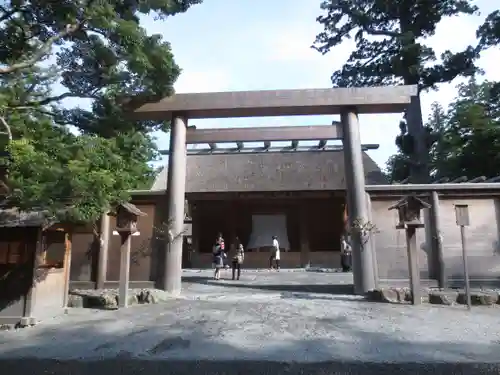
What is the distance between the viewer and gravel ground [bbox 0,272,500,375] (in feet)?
13.7

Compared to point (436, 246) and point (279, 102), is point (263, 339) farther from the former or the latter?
point (279, 102)

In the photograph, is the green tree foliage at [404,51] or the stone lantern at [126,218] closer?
the stone lantern at [126,218]

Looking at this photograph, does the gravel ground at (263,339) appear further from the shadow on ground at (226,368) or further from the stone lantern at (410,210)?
the stone lantern at (410,210)

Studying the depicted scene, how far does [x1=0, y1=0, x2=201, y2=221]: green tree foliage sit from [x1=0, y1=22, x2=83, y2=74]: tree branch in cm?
2

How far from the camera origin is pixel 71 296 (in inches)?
326

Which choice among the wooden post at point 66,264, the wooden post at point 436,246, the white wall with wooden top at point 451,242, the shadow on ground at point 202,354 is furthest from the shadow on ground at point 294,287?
the wooden post at point 66,264

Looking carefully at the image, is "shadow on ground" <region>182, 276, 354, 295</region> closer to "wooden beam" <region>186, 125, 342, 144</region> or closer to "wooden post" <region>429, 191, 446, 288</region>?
"wooden post" <region>429, 191, 446, 288</region>

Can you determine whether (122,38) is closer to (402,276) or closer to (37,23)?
(37,23)

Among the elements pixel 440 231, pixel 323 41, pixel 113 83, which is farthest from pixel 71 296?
pixel 323 41

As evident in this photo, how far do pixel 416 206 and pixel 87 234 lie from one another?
27.4 feet

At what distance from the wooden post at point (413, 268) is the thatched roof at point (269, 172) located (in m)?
9.52

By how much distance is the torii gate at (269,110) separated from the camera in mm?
9484

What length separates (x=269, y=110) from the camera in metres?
10.2

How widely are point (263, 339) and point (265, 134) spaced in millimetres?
7244
